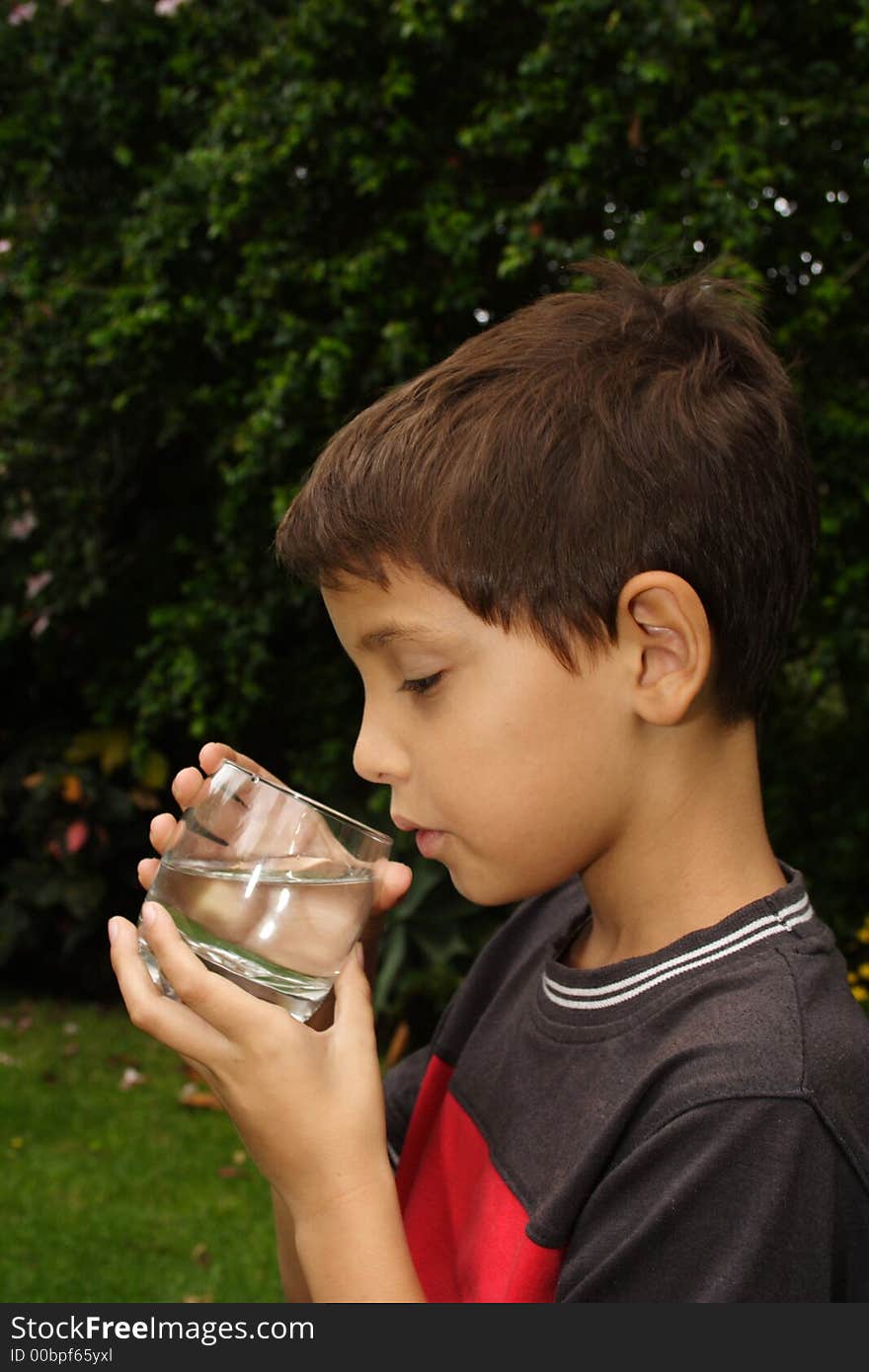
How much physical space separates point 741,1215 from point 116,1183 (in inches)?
148

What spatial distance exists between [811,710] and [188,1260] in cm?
302

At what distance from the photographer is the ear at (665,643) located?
150cm

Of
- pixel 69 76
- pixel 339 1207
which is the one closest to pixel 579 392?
pixel 339 1207

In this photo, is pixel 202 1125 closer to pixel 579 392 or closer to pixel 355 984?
pixel 355 984

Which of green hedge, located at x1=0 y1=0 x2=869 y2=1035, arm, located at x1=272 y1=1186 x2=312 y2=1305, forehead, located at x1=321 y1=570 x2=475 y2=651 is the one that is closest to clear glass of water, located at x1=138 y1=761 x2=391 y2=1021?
forehead, located at x1=321 y1=570 x2=475 y2=651

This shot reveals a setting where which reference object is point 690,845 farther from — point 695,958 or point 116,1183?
point 116,1183

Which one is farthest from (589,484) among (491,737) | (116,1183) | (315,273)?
(116,1183)

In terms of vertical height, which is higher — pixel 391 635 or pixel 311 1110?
pixel 391 635

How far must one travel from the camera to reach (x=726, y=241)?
333 centimetres

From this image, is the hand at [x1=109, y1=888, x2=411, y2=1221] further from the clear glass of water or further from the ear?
the ear

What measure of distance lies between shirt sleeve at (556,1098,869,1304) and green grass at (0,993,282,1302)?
2897 millimetres

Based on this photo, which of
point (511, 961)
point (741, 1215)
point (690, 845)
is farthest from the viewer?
point (511, 961)

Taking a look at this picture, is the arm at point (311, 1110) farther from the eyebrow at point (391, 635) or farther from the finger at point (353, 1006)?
the eyebrow at point (391, 635)

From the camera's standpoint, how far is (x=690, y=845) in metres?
1.58
